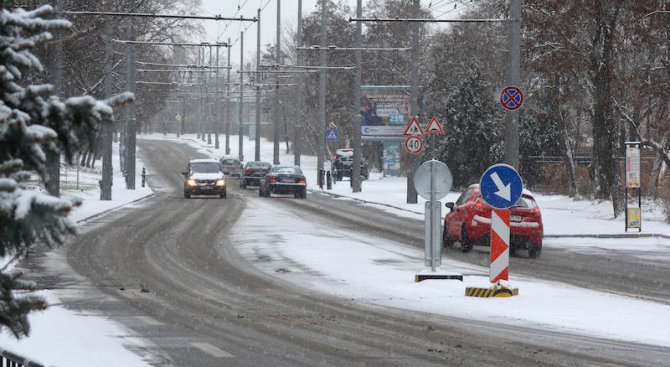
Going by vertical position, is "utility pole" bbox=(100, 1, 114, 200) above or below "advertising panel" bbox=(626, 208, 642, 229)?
above

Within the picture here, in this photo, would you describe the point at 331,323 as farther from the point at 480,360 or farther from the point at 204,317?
the point at 480,360

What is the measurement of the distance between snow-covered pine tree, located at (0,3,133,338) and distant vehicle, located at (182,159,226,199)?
167 feet

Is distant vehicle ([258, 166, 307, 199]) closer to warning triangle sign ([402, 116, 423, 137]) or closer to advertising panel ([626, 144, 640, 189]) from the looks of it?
warning triangle sign ([402, 116, 423, 137])

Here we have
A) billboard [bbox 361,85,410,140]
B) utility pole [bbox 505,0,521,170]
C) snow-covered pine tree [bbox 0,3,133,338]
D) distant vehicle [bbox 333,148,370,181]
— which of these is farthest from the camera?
distant vehicle [bbox 333,148,370,181]

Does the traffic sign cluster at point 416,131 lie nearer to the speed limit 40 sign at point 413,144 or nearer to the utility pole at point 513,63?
the speed limit 40 sign at point 413,144

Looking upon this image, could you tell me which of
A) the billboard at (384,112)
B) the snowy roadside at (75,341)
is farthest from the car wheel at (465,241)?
the billboard at (384,112)

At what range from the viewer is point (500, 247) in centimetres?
1762

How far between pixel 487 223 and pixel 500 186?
8.63 meters

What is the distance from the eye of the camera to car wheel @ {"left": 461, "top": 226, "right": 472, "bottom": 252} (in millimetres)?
26844

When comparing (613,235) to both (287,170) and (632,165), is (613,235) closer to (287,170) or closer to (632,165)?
(632,165)

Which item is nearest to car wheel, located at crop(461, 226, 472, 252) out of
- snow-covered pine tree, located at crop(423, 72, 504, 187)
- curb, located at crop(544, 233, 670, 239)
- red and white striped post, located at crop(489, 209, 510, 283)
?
curb, located at crop(544, 233, 670, 239)

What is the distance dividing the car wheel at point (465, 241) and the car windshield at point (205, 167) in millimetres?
30714

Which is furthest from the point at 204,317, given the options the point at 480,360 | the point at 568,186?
the point at 568,186

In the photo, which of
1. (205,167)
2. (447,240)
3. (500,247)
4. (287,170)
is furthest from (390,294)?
(205,167)
